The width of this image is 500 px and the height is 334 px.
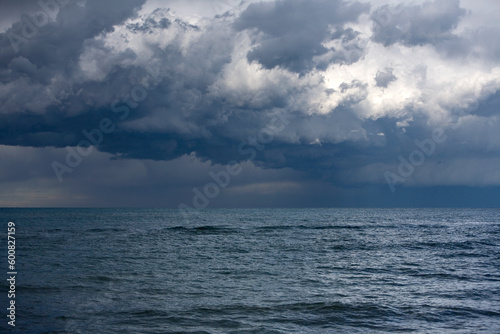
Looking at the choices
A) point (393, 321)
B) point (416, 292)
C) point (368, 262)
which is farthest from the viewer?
point (368, 262)

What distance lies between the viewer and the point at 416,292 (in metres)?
22.2

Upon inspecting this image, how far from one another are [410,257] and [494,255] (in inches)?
334

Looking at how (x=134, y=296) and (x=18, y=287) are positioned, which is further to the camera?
(x=18, y=287)

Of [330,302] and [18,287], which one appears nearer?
[330,302]

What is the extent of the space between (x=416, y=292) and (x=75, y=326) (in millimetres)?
17590

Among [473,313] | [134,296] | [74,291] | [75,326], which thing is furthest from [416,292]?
[74,291]

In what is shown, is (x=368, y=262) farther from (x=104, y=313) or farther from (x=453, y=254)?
(x=104, y=313)

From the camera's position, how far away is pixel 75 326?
1606cm

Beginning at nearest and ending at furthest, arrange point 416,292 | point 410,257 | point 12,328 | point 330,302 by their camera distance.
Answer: point 12,328 < point 330,302 < point 416,292 < point 410,257

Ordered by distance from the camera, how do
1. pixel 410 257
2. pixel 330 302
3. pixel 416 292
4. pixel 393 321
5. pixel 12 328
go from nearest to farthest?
pixel 12 328, pixel 393 321, pixel 330 302, pixel 416 292, pixel 410 257

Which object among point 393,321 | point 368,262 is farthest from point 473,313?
point 368,262

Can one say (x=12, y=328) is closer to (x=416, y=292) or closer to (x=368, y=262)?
(x=416, y=292)

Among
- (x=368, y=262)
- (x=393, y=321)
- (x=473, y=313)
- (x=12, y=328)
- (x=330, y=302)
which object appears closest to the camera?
(x=12, y=328)

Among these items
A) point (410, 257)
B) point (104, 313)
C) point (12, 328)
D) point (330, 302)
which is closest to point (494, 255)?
point (410, 257)
